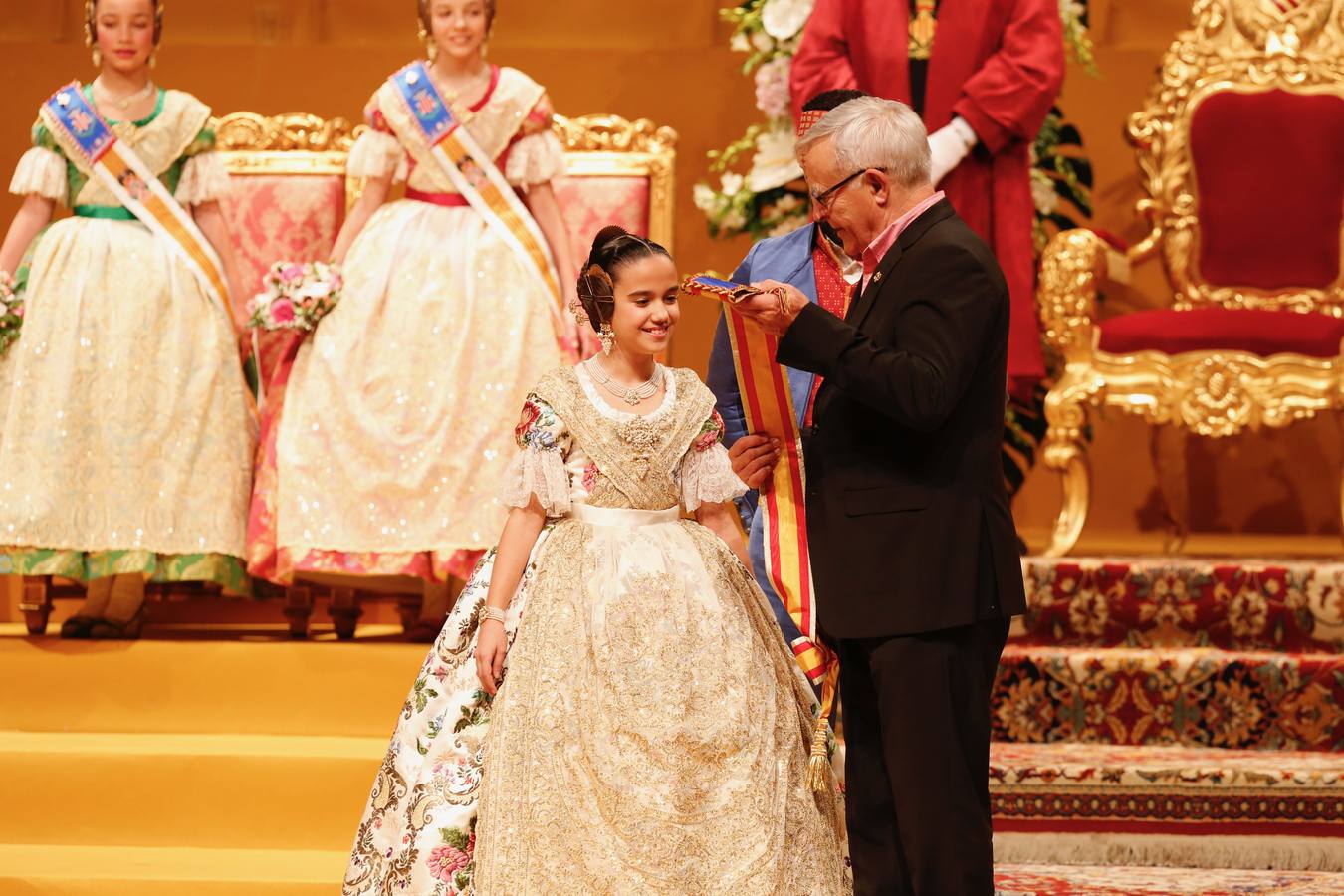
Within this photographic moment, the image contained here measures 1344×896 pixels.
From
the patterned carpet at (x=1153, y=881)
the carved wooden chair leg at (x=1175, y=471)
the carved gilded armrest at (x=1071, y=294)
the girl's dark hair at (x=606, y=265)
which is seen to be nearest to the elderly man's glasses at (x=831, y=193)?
the girl's dark hair at (x=606, y=265)

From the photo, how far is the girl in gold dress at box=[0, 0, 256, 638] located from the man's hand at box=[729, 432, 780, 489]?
78.1 inches

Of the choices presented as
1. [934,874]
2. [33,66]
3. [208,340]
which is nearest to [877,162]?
[934,874]

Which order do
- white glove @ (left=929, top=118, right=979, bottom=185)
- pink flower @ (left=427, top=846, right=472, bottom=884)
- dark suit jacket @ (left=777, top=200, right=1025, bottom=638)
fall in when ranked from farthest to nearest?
white glove @ (left=929, top=118, right=979, bottom=185) → pink flower @ (left=427, top=846, right=472, bottom=884) → dark suit jacket @ (left=777, top=200, right=1025, bottom=638)

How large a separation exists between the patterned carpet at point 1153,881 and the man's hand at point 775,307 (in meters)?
1.42

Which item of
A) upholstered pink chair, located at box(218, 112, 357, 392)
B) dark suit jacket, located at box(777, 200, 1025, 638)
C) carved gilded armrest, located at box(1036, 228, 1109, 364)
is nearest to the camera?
dark suit jacket, located at box(777, 200, 1025, 638)

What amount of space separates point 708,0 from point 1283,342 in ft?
8.78

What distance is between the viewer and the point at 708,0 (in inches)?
261

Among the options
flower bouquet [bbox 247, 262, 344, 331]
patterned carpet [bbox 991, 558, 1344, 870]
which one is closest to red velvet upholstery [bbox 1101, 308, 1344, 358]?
patterned carpet [bbox 991, 558, 1344, 870]

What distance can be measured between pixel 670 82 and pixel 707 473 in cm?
374

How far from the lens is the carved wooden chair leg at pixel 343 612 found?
4781 millimetres

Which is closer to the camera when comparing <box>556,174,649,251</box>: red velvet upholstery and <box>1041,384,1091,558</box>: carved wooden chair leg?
<box>1041,384,1091,558</box>: carved wooden chair leg

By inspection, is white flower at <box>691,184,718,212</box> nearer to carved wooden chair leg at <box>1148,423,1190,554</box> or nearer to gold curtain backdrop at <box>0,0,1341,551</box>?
gold curtain backdrop at <box>0,0,1341,551</box>

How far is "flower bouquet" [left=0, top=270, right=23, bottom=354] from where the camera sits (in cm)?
454

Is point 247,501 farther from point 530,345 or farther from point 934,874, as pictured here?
point 934,874
